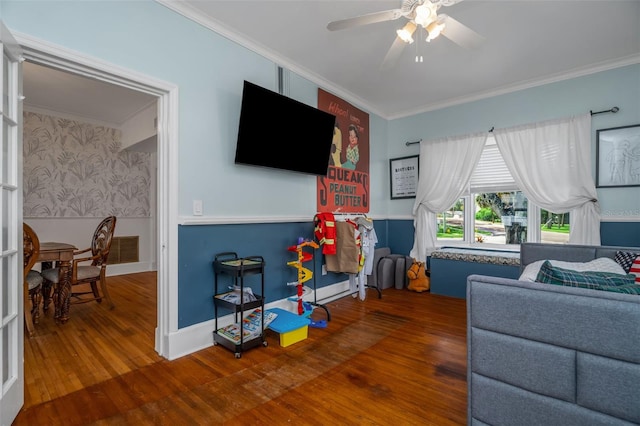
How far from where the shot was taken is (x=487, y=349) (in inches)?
48.8

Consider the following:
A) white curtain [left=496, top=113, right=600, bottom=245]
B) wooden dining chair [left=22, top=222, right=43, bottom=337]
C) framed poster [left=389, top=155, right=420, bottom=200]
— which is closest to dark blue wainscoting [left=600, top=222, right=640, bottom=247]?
white curtain [left=496, top=113, right=600, bottom=245]

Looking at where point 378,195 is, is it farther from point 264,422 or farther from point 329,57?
point 264,422

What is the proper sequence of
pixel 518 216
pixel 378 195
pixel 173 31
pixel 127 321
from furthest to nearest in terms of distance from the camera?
pixel 378 195, pixel 518 216, pixel 127 321, pixel 173 31

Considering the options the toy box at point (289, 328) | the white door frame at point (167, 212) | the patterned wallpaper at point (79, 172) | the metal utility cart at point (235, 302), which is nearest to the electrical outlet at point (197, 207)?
the white door frame at point (167, 212)

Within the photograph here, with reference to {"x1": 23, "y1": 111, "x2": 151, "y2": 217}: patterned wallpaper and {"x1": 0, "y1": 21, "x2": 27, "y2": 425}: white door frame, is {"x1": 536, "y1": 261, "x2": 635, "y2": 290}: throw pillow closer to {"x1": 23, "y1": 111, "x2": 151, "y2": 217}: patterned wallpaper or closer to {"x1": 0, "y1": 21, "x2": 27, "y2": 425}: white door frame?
{"x1": 0, "y1": 21, "x2": 27, "y2": 425}: white door frame

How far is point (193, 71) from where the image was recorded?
238cm

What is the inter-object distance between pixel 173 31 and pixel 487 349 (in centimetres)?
284

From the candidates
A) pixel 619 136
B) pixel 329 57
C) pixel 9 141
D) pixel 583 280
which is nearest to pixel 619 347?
pixel 583 280

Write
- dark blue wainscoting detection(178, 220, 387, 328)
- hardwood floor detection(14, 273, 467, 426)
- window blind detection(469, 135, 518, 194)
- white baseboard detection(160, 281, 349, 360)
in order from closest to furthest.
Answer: hardwood floor detection(14, 273, 467, 426)
white baseboard detection(160, 281, 349, 360)
dark blue wainscoting detection(178, 220, 387, 328)
window blind detection(469, 135, 518, 194)

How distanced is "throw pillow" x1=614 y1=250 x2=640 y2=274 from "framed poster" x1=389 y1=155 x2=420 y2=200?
2.48 meters

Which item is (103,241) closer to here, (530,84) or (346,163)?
(346,163)

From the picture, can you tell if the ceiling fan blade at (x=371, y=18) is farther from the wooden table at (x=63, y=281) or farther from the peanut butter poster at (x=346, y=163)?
the wooden table at (x=63, y=281)

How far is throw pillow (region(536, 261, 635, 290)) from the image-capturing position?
124 cm

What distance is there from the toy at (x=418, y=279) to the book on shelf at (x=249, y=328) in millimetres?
2241
